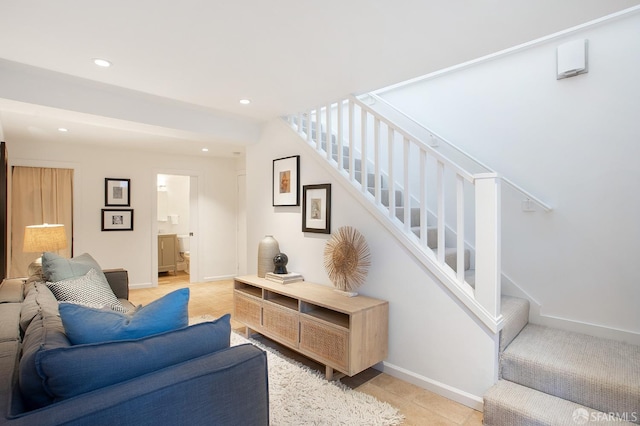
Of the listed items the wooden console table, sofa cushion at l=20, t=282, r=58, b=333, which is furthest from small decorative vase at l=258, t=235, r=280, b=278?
sofa cushion at l=20, t=282, r=58, b=333

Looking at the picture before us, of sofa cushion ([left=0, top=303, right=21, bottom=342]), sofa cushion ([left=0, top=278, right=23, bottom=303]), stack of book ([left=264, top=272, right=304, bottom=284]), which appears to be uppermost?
sofa cushion ([left=0, top=303, right=21, bottom=342])

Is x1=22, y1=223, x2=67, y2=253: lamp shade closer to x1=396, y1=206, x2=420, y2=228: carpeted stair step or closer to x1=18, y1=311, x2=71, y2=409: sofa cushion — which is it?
x1=18, y1=311, x2=71, y2=409: sofa cushion

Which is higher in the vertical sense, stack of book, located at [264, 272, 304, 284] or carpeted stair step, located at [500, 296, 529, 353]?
stack of book, located at [264, 272, 304, 284]

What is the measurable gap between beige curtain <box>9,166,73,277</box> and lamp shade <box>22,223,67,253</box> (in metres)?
1.62

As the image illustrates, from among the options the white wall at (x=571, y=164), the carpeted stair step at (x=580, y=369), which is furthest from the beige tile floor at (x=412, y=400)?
the white wall at (x=571, y=164)

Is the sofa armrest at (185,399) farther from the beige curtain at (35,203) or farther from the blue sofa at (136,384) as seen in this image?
the beige curtain at (35,203)

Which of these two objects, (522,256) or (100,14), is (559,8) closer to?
(522,256)

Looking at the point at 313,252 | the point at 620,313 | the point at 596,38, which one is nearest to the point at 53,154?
the point at 313,252

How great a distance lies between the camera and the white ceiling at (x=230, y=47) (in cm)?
178

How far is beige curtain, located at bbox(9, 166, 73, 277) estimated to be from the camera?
470 cm

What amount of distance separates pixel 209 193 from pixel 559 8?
5654 millimetres

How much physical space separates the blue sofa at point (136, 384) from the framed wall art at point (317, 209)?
1.96 m

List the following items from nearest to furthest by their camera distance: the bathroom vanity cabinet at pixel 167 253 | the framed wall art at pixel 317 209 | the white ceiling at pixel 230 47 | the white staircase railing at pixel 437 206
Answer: the white ceiling at pixel 230 47 < the white staircase railing at pixel 437 206 < the framed wall art at pixel 317 209 < the bathroom vanity cabinet at pixel 167 253

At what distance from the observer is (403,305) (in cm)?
268
